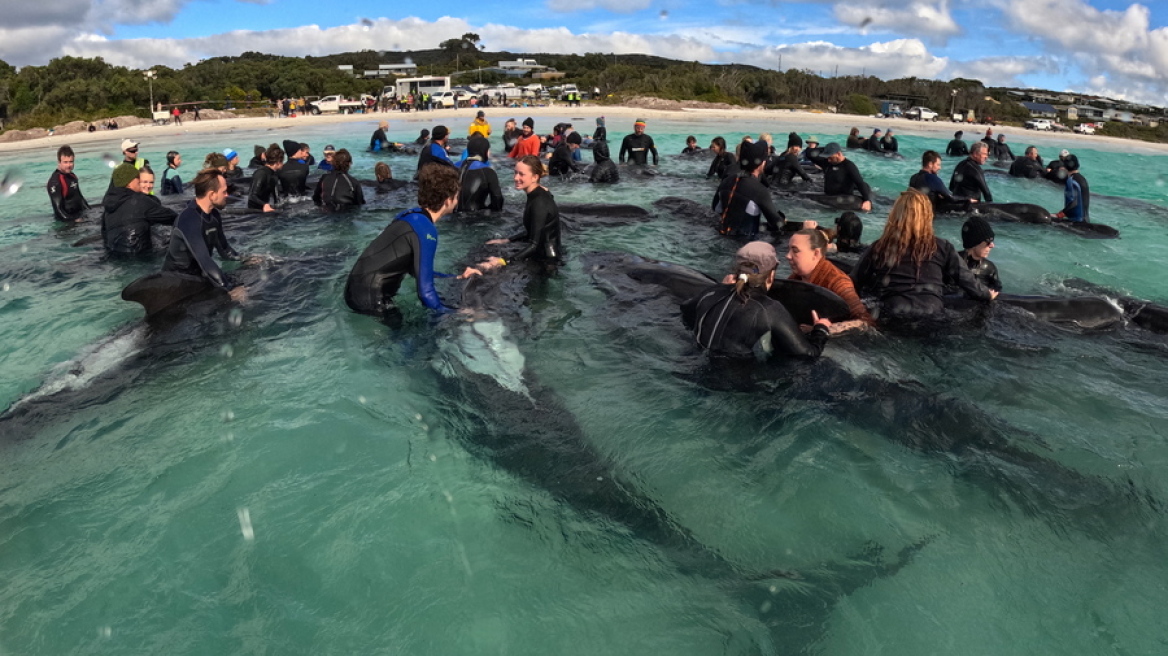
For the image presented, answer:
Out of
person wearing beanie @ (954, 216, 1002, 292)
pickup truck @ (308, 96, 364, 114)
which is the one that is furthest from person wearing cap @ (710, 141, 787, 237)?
pickup truck @ (308, 96, 364, 114)

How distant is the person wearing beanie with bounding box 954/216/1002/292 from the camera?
6406mm

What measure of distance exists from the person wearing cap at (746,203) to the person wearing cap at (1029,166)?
1336 centimetres

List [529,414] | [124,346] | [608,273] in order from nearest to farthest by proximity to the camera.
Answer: [529,414] → [124,346] → [608,273]

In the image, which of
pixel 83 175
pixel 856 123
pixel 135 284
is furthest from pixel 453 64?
pixel 135 284

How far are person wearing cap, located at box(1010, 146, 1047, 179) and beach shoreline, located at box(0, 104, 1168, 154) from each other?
59.6 ft

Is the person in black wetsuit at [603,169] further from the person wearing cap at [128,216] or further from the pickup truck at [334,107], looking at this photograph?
the pickup truck at [334,107]

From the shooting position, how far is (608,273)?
812cm

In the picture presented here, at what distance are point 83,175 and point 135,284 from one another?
18654 millimetres

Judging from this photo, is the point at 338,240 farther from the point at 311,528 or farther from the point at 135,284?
the point at 311,528

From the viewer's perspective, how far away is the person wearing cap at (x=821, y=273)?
18.4 ft

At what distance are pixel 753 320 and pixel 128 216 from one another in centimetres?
910

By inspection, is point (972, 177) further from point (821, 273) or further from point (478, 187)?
point (478, 187)

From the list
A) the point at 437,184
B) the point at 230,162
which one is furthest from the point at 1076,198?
the point at 230,162

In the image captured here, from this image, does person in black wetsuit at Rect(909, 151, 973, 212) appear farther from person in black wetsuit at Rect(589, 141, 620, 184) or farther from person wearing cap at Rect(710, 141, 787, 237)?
person in black wetsuit at Rect(589, 141, 620, 184)
